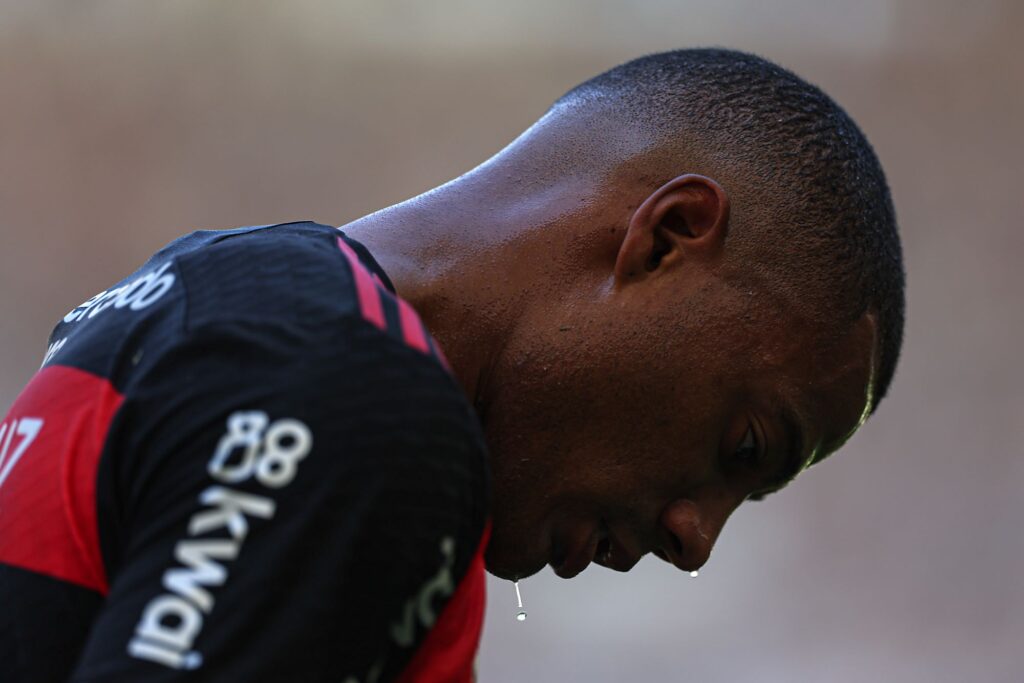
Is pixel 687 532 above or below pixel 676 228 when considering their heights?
below

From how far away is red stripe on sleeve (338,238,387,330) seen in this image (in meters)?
0.80

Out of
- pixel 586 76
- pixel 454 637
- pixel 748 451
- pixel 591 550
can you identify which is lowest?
pixel 454 637

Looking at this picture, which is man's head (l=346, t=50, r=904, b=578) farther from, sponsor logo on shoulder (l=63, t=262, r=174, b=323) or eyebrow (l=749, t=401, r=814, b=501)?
sponsor logo on shoulder (l=63, t=262, r=174, b=323)

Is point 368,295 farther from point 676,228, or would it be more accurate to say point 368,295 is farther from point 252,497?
point 676,228

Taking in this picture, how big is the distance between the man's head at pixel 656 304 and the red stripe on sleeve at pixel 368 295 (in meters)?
0.21

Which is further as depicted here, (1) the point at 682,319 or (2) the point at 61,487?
(1) the point at 682,319

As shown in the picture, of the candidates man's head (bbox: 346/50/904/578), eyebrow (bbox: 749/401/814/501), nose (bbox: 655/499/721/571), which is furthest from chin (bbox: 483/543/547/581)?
eyebrow (bbox: 749/401/814/501)

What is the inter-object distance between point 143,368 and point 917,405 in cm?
350

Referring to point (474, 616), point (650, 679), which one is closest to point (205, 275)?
point (474, 616)

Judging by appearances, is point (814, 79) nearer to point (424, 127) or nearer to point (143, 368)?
point (424, 127)

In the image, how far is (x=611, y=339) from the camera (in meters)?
1.12

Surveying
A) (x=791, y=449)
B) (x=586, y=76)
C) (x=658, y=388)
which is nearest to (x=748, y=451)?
(x=791, y=449)

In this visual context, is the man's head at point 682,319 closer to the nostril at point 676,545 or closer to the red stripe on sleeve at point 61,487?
the nostril at point 676,545

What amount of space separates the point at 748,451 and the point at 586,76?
3.21 meters
